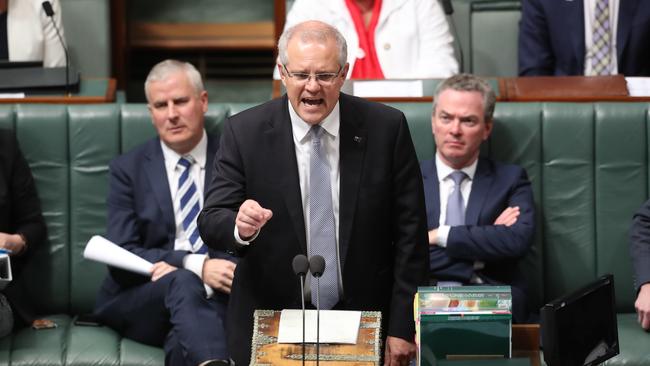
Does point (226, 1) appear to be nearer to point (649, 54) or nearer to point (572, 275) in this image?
point (649, 54)

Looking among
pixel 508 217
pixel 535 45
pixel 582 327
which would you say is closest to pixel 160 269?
pixel 508 217

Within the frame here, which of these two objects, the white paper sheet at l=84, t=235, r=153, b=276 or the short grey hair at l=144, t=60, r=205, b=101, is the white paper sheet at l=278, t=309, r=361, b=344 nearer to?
the white paper sheet at l=84, t=235, r=153, b=276

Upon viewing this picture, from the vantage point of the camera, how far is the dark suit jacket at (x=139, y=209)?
12.4 ft

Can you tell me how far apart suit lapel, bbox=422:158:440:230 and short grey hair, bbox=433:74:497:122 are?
0.22 metres

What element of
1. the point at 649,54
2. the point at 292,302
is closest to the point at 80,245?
the point at 292,302

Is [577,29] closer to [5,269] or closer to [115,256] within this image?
[115,256]

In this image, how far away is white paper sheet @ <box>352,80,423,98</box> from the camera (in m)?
4.13

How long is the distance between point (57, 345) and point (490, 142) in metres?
1.62

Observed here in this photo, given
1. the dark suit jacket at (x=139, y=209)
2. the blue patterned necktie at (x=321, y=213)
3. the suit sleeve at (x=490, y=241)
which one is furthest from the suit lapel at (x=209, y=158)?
the blue patterned necktie at (x=321, y=213)

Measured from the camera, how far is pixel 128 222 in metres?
3.80

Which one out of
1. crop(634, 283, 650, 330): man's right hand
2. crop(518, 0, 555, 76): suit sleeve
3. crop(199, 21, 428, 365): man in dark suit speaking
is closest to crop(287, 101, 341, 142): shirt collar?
crop(199, 21, 428, 365): man in dark suit speaking

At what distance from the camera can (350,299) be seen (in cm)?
295

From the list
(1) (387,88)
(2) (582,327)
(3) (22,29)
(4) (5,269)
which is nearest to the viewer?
(2) (582,327)

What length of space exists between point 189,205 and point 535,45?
6.17 feet
